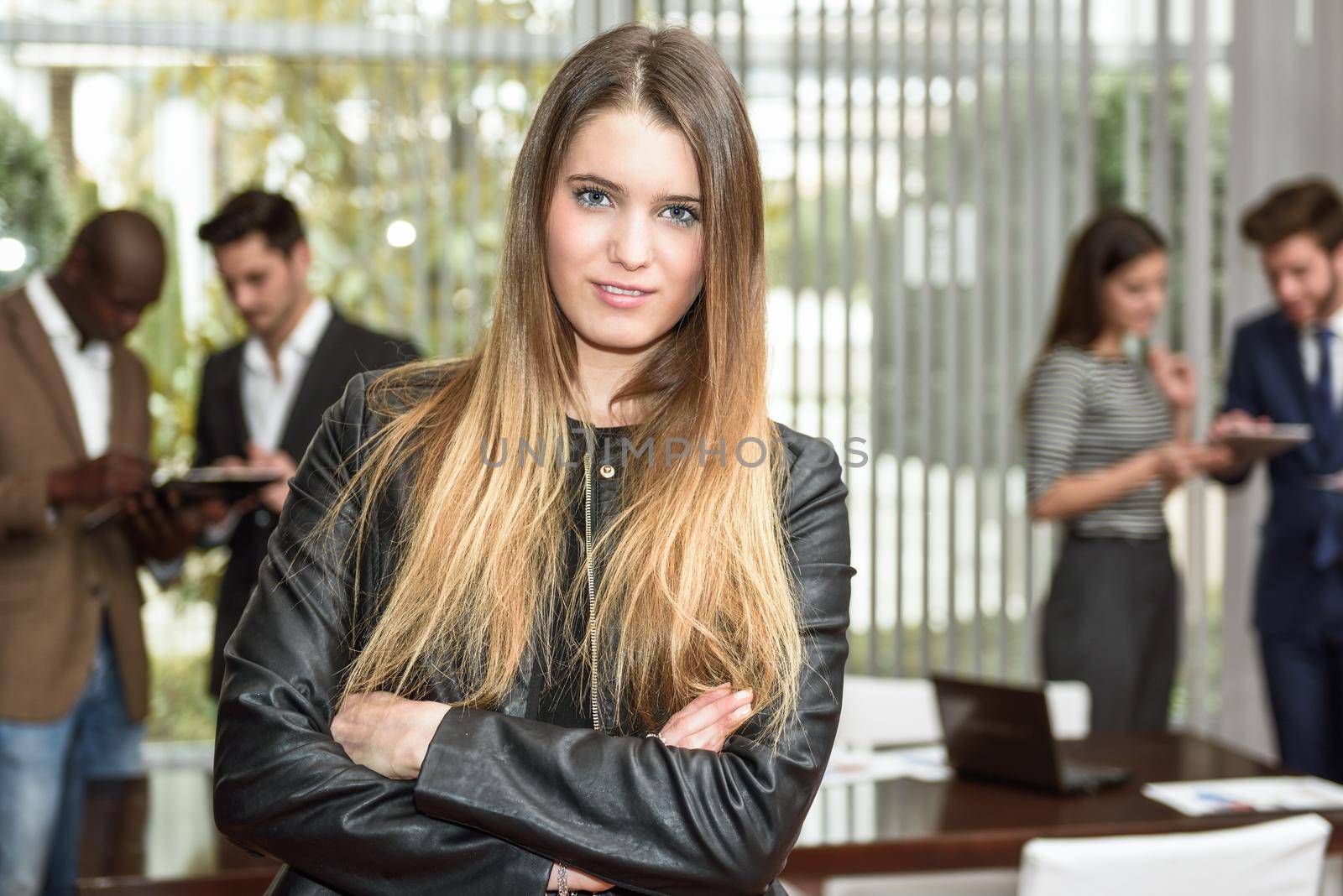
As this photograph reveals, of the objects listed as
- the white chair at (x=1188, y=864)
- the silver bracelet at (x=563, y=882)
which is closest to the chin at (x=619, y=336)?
the silver bracelet at (x=563, y=882)

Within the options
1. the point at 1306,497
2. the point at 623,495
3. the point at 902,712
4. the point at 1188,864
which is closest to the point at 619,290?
the point at 623,495

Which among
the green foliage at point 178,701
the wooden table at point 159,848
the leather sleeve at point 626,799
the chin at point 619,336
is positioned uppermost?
the chin at point 619,336

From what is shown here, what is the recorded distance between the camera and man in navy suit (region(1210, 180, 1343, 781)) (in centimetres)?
368

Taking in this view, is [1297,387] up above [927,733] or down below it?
above

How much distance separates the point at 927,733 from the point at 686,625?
1986mm

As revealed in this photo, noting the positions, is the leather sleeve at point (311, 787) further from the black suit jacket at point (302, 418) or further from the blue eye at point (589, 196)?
the black suit jacket at point (302, 418)

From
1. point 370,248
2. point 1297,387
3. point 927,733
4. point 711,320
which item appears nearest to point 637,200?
point 711,320

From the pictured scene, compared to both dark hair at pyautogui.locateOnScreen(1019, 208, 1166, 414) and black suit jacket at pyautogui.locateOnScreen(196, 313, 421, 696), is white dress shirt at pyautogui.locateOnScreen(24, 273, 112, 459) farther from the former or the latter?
dark hair at pyautogui.locateOnScreen(1019, 208, 1166, 414)

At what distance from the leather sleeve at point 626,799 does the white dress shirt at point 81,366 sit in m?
2.37

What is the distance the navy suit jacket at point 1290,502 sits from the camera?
12.1 ft

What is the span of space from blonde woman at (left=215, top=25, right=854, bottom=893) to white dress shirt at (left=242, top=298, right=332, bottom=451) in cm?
209

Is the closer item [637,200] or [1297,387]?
[637,200]

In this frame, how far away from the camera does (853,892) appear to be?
2.81m

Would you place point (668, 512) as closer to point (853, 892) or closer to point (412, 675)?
point (412, 675)
